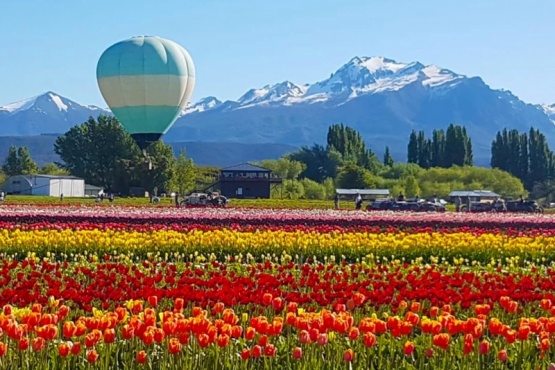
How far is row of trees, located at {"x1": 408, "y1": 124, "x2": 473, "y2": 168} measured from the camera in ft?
402

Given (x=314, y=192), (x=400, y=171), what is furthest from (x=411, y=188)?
(x=400, y=171)

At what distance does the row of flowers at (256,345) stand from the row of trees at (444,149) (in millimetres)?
112782

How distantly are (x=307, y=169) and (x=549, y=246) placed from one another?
107 meters

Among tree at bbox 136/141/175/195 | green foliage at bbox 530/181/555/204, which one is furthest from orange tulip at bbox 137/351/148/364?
green foliage at bbox 530/181/555/204

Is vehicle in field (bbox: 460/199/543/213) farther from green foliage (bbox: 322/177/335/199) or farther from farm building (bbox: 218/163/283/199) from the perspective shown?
farm building (bbox: 218/163/283/199)

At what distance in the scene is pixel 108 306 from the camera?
29.6 ft

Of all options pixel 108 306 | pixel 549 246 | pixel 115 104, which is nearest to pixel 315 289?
pixel 108 306

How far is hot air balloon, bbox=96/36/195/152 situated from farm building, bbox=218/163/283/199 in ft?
142

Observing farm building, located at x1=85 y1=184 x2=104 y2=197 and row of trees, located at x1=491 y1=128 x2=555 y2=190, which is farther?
row of trees, located at x1=491 y1=128 x2=555 y2=190

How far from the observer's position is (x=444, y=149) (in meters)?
125

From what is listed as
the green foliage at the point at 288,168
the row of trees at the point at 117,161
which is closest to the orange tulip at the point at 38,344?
the row of trees at the point at 117,161

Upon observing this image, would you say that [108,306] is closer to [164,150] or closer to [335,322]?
[335,322]

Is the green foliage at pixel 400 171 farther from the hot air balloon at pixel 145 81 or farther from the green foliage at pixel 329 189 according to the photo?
the hot air balloon at pixel 145 81

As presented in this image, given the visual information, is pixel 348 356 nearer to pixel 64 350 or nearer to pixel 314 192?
pixel 64 350
